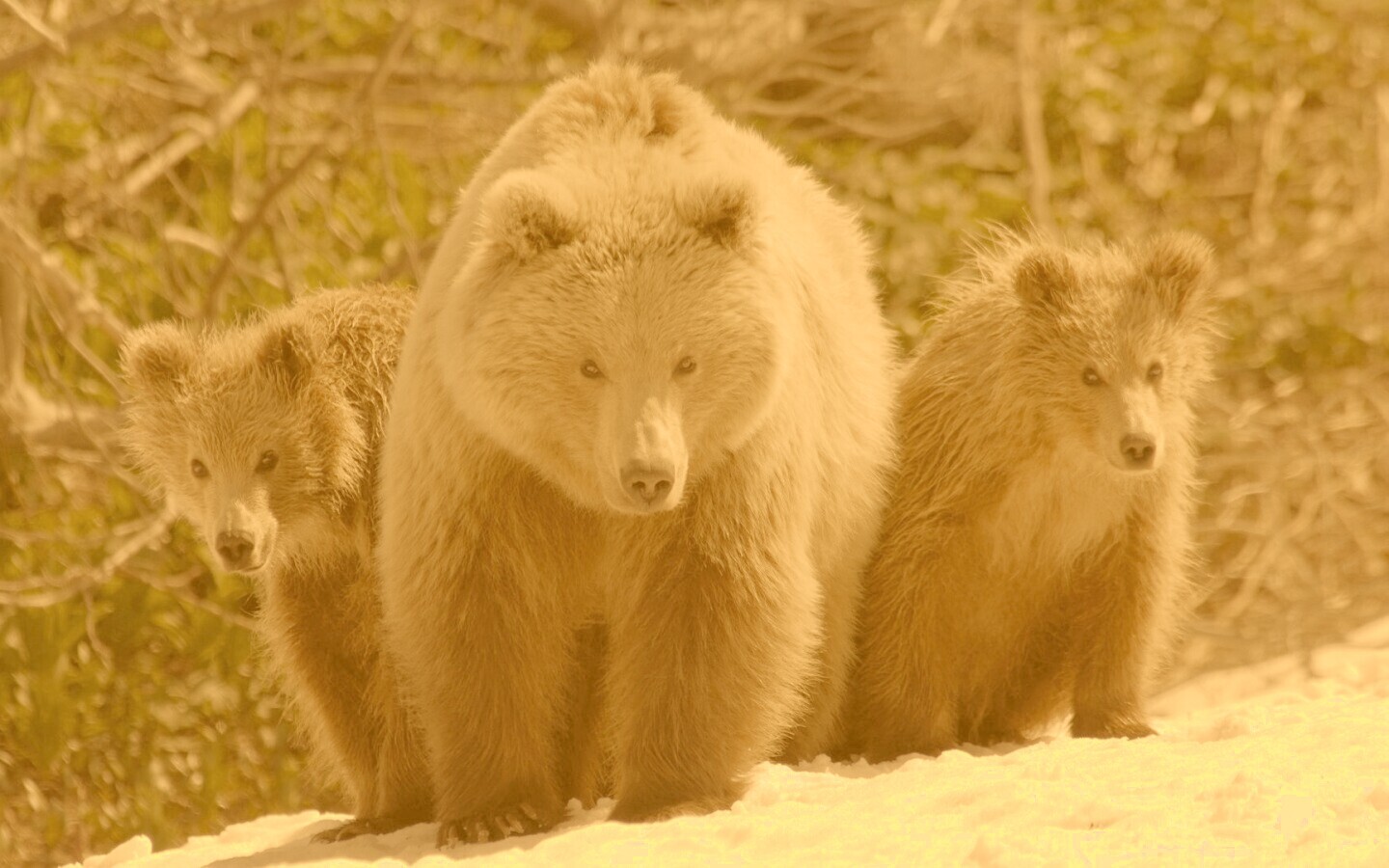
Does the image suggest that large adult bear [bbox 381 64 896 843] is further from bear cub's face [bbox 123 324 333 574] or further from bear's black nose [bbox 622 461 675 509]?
bear cub's face [bbox 123 324 333 574]

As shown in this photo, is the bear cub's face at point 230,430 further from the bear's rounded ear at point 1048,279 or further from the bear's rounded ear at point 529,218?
the bear's rounded ear at point 1048,279

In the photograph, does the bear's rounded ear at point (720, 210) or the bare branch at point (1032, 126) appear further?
the bare branch at point (1032, 126)

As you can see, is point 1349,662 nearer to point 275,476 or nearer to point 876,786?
point 876,786

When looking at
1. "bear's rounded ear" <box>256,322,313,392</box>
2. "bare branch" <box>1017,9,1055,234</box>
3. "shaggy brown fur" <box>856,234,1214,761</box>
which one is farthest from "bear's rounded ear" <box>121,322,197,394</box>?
"bare branch" <box>1017,9,1055,234</box>

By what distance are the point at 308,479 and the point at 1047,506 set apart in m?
2.19

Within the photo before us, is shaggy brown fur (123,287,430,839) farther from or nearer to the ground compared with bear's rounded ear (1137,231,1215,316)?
nearer to the ground

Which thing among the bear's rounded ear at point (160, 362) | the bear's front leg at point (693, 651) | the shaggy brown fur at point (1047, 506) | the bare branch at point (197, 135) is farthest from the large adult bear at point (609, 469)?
the bare branch at point (197, 135)

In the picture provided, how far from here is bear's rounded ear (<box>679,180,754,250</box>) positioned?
4.39 meters

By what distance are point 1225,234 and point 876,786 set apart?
8.33m

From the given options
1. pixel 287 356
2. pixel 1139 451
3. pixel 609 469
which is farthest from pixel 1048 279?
pixel 287 356

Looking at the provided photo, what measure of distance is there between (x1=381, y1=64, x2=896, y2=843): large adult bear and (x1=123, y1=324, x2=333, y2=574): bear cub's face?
0.31 metres

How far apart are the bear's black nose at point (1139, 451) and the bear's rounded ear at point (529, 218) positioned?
169 centimetres

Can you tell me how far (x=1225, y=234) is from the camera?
11977 mm

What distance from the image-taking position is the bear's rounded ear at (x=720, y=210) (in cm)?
439
